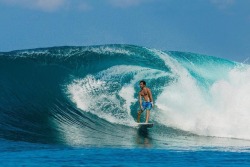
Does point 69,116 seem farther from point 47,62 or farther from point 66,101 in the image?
point 47,62

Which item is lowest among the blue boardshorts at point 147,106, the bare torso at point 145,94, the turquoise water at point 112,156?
the turquoise water at point 112,156

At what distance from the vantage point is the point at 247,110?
45.9ft

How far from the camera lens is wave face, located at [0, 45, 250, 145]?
12560mm

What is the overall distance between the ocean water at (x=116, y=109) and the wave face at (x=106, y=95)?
27 mm

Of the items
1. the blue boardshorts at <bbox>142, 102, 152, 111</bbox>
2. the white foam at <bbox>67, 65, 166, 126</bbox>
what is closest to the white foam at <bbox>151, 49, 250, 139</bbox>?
the white foam at <bbox>67, 65, 166, 126</bbox>

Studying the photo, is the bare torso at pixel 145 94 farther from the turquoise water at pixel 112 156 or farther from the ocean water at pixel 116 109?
the turquoise water at pixel 112 156

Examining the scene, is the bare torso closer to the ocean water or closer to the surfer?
the surfer

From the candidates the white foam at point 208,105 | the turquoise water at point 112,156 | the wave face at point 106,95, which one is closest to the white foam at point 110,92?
the wave face at point 106,95

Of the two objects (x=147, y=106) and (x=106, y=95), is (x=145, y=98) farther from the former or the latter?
(x=106, y=95)

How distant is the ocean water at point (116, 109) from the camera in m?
8.79

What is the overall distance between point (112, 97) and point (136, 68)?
2.34 m

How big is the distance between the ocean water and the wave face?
3 cm

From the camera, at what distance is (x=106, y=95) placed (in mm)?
15539

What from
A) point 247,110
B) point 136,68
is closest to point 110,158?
point 247,110
